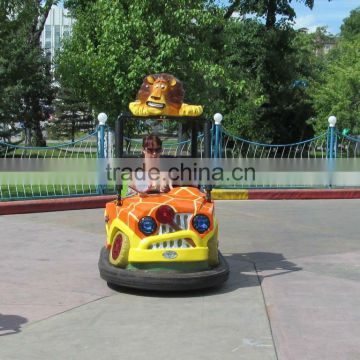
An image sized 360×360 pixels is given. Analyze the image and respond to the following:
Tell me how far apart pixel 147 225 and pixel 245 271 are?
5.39ft

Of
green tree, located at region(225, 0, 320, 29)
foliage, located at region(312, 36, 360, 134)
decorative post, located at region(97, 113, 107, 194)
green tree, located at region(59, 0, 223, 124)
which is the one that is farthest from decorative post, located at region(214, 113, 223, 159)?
green tree, located at region(225, 0, 320, 29)

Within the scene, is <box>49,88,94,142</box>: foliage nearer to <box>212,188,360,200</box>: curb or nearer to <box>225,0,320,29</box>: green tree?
<box>225,0,320,29</box>: green tree

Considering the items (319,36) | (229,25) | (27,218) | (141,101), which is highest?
(319,36)

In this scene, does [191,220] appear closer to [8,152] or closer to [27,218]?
[27,218]

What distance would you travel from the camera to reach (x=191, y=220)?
537 centimetres

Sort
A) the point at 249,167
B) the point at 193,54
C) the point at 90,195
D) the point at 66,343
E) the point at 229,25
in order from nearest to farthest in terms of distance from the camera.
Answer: the point at 66,343 < the point at 90,195 < the point at 193,54 < the point at 249,167 < the point at 229,25

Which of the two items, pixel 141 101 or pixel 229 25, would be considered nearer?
pixel 141 101

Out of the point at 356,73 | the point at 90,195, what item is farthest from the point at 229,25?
the point at 90,195

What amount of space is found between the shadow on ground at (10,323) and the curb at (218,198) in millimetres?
5736

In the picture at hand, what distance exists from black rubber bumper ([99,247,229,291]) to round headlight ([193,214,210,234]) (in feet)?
1.33

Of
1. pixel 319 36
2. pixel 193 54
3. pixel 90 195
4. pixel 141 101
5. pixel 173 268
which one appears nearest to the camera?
pixel 173 268

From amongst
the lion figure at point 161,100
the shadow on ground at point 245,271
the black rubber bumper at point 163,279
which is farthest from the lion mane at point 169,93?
the shadow on ground at point 245,271

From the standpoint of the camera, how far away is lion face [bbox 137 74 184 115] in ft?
19.6

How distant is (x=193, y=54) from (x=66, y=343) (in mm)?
9293
